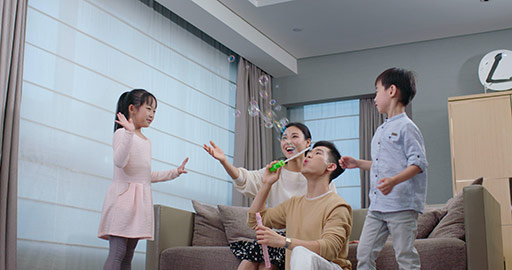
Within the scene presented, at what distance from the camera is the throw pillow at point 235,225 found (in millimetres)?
3408

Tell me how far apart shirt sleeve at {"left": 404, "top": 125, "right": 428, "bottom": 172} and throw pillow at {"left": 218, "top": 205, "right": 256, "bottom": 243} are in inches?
53.5

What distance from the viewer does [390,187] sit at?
2.21 metres

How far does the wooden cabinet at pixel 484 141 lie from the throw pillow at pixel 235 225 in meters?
2.15

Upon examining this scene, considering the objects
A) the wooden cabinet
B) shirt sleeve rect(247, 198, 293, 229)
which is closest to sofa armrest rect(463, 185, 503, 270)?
shirt sleeve rect(247, 198, 293, 229)

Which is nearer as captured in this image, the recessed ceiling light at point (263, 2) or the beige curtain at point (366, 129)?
the recessed ceiling light at point (263, 2)

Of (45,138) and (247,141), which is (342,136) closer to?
(247,141)

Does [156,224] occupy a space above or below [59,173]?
below

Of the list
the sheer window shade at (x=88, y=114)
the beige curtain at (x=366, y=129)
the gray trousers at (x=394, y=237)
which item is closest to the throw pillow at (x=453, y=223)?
the gray trousers at (x=394, y=237)

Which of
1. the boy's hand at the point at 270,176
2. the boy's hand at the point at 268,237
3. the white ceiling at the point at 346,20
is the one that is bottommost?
the boy's hand at the point at 268,237

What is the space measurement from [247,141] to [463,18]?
2184mm

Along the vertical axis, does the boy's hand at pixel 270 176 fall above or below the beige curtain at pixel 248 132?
below

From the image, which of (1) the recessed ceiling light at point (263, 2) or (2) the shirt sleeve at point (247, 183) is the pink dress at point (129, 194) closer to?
(2) the shirt sleeve at point (247, 183)

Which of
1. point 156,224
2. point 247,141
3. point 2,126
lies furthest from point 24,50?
point 247,141

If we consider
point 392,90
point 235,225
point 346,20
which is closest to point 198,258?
point 235,225
